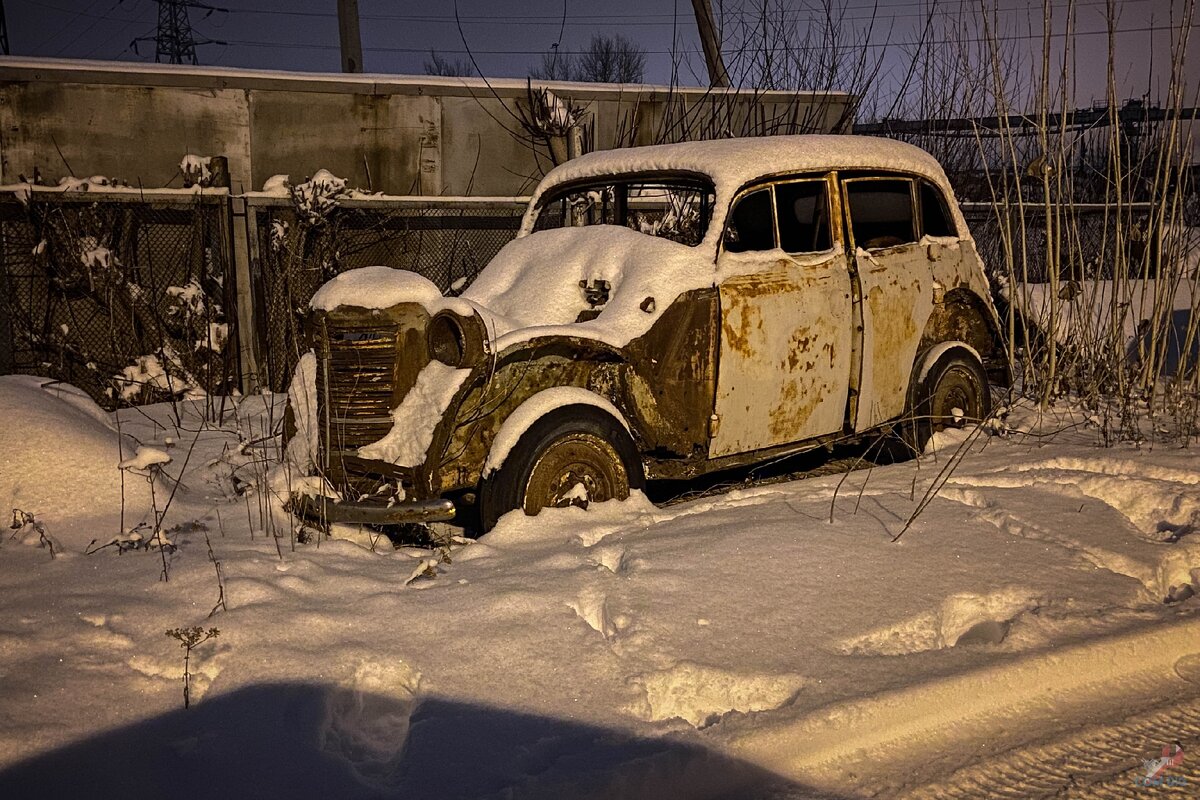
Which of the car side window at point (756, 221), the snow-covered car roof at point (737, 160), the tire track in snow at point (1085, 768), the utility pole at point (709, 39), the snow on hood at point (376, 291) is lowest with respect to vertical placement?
the tire track in snow at point (1085, 768)

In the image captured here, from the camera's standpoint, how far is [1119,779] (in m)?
2.61

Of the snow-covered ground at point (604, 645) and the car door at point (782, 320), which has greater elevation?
the car door at point (782, 320)

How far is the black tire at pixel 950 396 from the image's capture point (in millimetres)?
5863

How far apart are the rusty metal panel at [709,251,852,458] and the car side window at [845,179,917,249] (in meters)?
0.31

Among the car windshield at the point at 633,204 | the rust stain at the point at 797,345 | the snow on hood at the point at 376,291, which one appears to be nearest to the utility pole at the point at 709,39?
the car windshield at the point at 633,204

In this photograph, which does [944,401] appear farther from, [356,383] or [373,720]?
[373,720]

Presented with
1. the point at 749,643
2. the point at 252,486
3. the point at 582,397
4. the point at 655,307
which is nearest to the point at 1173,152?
the point at 655,307

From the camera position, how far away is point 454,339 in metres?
4.25

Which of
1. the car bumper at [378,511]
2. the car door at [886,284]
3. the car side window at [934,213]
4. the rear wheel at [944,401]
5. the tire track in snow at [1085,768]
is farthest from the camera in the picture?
the car side window at [934,213]

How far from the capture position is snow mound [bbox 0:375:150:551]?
14.0 ft

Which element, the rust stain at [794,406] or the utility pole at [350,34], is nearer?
the rust stain at [794,406]

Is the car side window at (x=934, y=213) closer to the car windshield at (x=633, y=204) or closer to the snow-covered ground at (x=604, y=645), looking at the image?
the car windshield at (x=633, y=204)

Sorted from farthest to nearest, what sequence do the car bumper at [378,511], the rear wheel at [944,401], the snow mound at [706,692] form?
the rear wheel at [944,401] < the car bumper at [378,511] < the snow mound at [706,692]

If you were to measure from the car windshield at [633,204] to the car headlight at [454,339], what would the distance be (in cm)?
136
